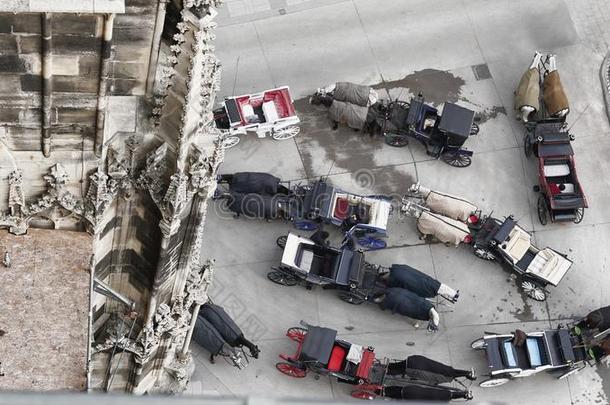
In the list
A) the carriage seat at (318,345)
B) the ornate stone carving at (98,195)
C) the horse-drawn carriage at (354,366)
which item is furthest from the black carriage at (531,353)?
the ornate stone carving at (98,195)

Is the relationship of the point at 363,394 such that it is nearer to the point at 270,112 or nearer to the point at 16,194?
the point at 270,112

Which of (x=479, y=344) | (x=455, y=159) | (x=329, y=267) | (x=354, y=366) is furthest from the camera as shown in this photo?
(x=455, y=159)

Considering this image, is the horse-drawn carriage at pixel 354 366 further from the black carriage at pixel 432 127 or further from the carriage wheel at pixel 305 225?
the black carriage at pixel 432 127

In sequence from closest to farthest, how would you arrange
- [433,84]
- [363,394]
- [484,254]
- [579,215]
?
[363,394] → [484,254] → [579,215] → [433,84]

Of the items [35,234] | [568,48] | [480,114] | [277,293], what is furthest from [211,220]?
[35,234]

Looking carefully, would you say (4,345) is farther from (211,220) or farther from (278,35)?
(278,35)

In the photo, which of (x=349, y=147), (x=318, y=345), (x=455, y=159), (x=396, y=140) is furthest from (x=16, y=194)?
(x=455, y=159)

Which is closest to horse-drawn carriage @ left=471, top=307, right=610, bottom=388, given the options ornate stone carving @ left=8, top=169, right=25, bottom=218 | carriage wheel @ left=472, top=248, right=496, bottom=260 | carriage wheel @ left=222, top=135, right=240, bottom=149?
carriage wheel @ left=472, top=248, right=496, bottom=260
